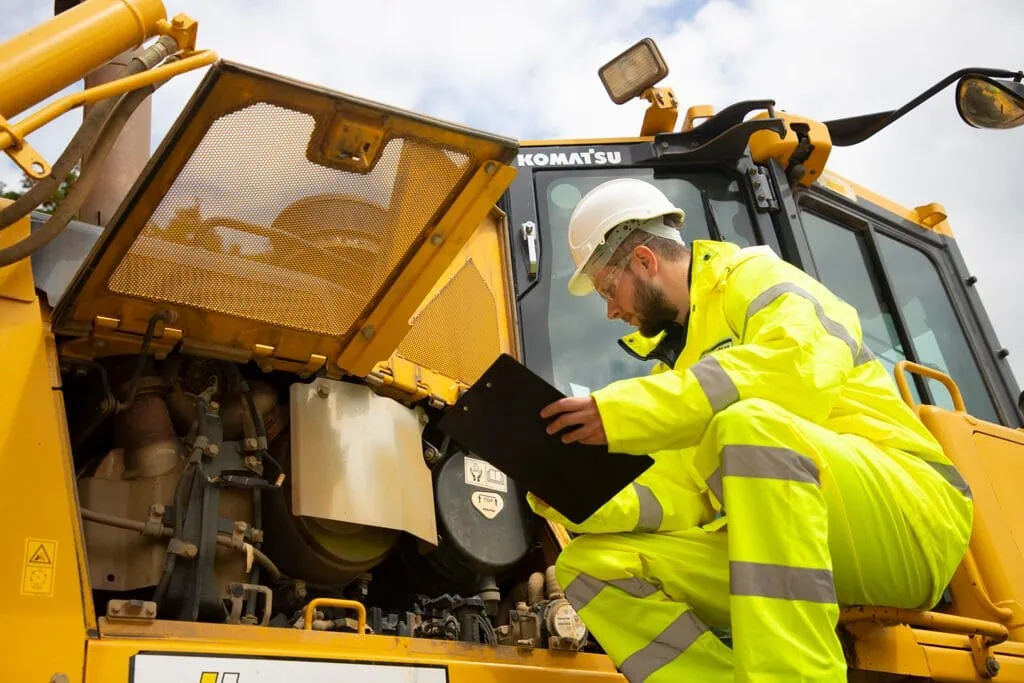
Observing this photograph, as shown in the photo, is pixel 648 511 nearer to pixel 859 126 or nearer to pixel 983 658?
pixel 983 658

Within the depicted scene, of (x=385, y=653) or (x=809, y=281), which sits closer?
(x=385, y=653)

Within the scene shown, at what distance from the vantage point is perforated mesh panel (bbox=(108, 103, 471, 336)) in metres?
2.21

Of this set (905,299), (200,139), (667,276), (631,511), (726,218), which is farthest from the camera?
(905,299)

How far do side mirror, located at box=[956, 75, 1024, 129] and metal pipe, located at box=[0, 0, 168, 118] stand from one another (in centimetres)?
285

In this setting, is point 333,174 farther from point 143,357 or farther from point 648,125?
point 648,125

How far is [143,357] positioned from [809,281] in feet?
4.93

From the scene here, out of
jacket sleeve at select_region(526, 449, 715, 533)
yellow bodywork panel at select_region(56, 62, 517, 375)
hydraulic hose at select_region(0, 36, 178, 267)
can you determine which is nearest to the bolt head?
jacket sleeve at select_region(526, 449, 715, 533)

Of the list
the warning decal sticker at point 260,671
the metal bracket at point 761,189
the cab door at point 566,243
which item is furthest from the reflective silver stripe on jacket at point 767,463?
the metal bracket at point 761,189

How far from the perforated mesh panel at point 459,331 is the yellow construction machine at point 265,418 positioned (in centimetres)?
1

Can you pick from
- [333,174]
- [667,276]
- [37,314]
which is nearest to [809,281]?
[667,276]

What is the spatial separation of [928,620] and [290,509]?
4.83 feet

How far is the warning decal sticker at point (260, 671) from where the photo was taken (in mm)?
1854

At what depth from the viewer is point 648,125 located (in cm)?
429

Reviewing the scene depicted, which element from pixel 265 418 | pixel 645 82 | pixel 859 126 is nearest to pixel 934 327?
pixel 859 126
